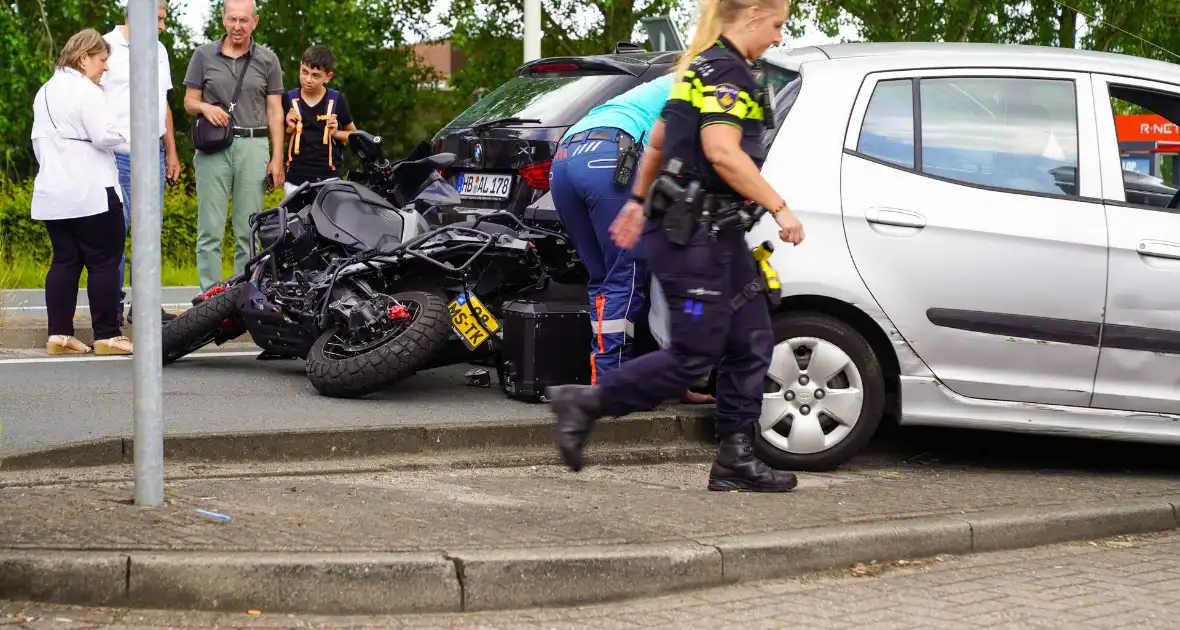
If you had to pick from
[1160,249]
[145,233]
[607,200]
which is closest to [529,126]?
[607,200]

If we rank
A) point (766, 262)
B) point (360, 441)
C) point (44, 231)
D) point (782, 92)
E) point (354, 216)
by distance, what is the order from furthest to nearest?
point (44, 231) < point (354, 216) < point (782, 92) < point (360, 441) < point (766, 262)

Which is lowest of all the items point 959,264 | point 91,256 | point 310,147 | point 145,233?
point 91,256

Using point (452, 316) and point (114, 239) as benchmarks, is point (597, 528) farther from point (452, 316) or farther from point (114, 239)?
→ point (114, 239)

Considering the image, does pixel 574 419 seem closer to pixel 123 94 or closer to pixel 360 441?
pixel 360 441

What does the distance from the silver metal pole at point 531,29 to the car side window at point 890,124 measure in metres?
8.65

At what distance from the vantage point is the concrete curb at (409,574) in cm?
410

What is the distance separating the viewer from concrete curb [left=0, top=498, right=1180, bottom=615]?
4.10 meters

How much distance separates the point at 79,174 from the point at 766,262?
15.8 feet

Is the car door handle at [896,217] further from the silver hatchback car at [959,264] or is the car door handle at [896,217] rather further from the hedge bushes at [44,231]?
the hedge bushes at [44,231]

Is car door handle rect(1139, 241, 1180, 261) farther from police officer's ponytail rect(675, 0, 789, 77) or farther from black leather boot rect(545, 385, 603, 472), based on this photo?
black leather boot rect(545, 385, 603, 472)

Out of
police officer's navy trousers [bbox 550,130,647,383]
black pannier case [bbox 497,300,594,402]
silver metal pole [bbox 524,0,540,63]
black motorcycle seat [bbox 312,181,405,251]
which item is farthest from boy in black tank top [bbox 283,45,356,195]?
silver metal pole [bbox 524,0,540,63]

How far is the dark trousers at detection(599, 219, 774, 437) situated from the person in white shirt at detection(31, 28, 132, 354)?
14.8ft

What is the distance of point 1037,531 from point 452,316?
2953mm

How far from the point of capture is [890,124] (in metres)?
6.13
